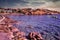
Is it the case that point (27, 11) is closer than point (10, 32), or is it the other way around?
point (10, 32)

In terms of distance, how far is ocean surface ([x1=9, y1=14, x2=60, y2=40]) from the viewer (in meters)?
2.06

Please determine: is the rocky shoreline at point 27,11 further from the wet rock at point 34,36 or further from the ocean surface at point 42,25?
the wet rock at point 34,36

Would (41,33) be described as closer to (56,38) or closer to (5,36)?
(56,38)

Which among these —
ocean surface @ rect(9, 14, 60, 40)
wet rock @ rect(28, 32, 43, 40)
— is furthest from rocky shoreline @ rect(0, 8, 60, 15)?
wet rock @ rect(28, 32, 43, 40)

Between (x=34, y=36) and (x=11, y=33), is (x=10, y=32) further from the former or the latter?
(x=34, y=36)

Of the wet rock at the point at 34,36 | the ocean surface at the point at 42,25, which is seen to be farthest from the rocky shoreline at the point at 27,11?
the wet rock at the point at 34,36

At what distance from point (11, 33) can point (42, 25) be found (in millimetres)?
445

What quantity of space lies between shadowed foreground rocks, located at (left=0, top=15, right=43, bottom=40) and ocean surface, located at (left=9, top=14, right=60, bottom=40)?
66 millimetres

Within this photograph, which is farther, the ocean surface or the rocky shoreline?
the rocky shoreline

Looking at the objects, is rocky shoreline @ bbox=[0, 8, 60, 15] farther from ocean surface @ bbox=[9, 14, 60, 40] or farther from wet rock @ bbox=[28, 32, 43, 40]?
wet rock @ bbox=[28, 32, 43, 40]

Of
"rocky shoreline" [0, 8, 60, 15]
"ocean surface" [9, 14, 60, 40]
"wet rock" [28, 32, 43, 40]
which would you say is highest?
"rocky shoreline" [0, 8, 60, 15]

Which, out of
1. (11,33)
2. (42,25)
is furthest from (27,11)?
(11,33)

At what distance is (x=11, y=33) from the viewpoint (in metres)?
2.11

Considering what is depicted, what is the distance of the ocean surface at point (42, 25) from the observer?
2063mm
